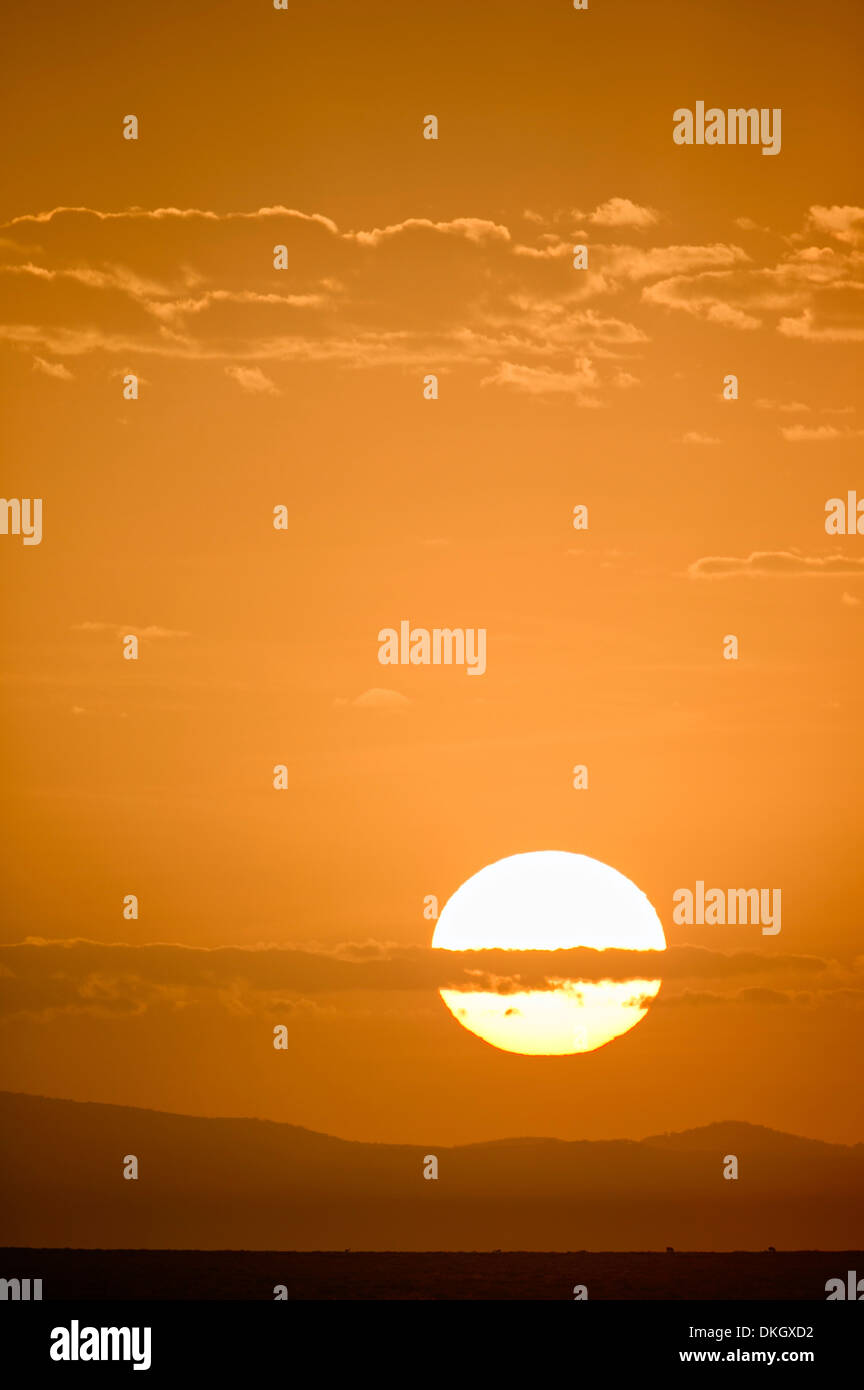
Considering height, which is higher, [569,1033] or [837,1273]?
[569,1033]

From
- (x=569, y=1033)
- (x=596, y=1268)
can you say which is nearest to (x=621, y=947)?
(x=569, y=1033)

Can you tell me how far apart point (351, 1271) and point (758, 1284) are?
27908 mm
